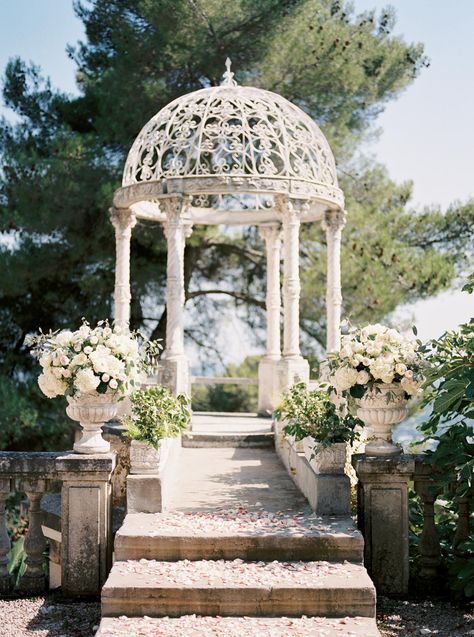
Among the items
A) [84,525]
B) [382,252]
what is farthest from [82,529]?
[382,252]

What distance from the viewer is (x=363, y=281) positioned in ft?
55.1

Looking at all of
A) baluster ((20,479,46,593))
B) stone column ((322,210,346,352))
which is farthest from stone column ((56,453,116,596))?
stone column ((322,210,346,352))

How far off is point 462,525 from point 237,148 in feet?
21.6

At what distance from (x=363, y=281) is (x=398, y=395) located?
998 cm

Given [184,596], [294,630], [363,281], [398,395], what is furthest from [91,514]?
[363,281]

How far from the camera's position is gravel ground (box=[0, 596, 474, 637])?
6184 millimetres

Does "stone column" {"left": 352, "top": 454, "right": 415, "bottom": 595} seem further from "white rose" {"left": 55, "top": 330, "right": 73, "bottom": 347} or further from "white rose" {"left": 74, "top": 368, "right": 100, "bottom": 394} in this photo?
"white rose" {"left": 55, "top": 330, "right": 73, "bottom": 347}

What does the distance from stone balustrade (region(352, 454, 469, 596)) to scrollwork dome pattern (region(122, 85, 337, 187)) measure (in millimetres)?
5460

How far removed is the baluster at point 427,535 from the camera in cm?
712

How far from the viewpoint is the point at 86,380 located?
6809 mm

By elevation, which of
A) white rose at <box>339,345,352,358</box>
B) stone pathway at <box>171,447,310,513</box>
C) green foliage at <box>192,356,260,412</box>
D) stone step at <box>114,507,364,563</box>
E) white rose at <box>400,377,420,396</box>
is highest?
white rose at <box>339,345,352,358</box>

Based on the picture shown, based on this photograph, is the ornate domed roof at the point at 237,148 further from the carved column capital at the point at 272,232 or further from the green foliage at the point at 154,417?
the green foliage at the point at 154,417

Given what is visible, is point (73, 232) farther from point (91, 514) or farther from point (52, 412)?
point (91, 514)

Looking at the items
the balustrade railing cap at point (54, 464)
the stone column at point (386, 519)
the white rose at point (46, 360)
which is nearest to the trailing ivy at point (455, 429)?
the stone column at point (386, 519)
